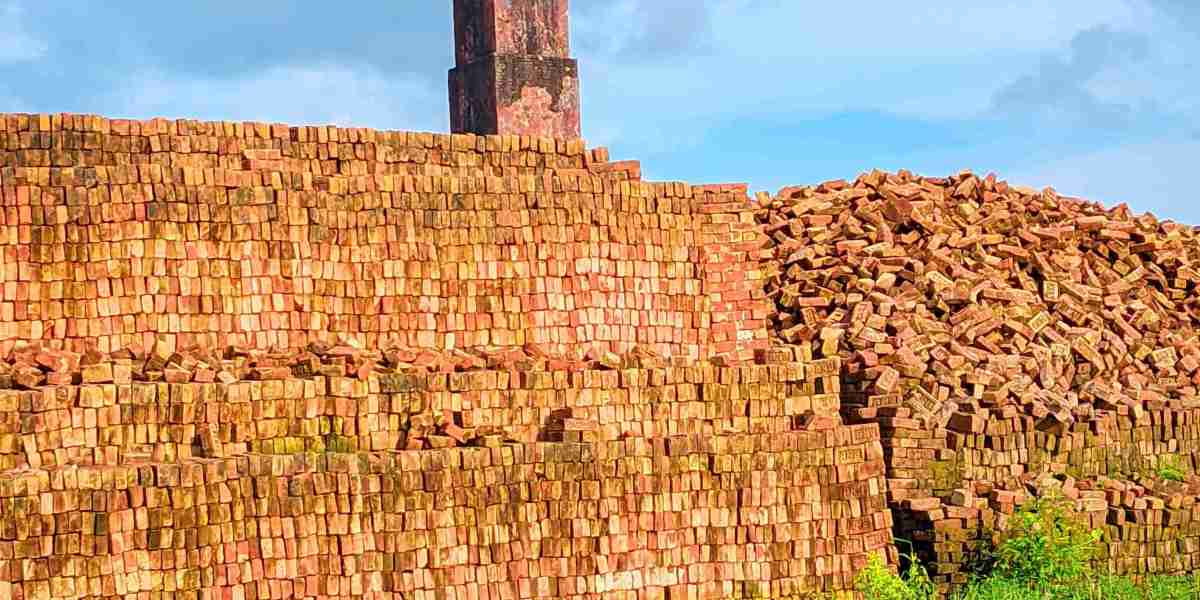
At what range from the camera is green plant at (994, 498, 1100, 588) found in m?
13.4

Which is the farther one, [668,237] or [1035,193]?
[1035,193]

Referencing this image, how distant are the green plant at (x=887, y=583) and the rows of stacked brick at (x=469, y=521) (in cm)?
11

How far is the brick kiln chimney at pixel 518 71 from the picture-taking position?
17.4 meters

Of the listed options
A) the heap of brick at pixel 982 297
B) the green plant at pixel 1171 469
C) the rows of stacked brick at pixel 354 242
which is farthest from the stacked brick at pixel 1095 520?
the rows of stacked brick at pixel 354 242

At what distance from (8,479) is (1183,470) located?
33.7 ft

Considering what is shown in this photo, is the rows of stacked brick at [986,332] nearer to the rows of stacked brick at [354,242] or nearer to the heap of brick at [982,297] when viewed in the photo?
the heap of brick at [982,297]

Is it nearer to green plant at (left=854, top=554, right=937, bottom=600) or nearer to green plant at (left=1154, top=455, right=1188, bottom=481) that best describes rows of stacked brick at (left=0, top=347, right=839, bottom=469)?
green plant at (left=854, top=554, right=937, bottom=600)

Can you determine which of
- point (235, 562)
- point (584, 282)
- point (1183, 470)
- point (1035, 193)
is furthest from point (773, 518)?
point (1035, 193)

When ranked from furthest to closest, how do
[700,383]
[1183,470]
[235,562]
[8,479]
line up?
1. [1183,470]
2. [700,383]
3. [235,562]
4. [8,479]

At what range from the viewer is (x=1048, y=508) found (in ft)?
44.9

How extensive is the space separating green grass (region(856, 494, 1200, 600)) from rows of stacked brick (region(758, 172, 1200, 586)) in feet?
0.72

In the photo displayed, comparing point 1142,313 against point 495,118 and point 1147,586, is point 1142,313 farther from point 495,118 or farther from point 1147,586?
point 495,118

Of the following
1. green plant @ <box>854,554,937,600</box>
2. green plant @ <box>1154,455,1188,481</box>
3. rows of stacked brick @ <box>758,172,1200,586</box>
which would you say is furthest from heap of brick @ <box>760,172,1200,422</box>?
green plant @ <box>854,554,937,600</box>

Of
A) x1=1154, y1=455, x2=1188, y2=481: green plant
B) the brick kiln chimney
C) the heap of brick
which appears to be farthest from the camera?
the brick kiln chimney
